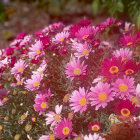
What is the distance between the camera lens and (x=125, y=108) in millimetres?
1471

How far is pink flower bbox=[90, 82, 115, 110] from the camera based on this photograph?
1.47 m

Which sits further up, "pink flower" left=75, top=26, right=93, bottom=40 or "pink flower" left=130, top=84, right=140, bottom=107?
"pink flower" left=75, top=26, right=93, bottom=40

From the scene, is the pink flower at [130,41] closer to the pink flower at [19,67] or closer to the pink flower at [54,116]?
the pink flower at [54,116]

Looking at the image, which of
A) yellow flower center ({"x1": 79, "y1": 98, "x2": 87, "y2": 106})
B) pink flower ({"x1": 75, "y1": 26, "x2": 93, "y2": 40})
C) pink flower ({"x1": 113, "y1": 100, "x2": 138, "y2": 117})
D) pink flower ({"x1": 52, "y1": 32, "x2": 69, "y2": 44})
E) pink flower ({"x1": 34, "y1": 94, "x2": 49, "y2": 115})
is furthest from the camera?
pink flower ({"x1": 52, "y1": 32, "x2": 69, "y2": 44})

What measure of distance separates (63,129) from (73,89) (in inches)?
13.3

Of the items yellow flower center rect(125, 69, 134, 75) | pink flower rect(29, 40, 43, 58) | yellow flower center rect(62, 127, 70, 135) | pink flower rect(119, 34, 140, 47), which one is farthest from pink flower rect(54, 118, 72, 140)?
pink flower rect(119, 34, 140, 47)

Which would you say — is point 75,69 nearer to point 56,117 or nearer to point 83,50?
point 83,50

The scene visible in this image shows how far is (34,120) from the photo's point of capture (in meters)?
1.75

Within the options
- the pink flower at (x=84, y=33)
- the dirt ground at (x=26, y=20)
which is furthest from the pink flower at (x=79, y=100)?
the dirt ground at (x=26, y=20)

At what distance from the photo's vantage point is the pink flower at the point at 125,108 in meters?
1.46

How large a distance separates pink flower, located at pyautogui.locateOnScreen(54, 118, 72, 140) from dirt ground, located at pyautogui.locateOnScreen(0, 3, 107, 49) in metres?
3.11

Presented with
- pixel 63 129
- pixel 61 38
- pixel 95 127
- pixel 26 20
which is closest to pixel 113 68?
pixel 95 127

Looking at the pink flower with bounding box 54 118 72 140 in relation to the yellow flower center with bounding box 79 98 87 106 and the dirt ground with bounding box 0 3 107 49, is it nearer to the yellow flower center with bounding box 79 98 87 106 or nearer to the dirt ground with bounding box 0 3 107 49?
the yellow flower center with bounding box 79 98 87 106

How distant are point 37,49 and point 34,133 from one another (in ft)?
1.96
